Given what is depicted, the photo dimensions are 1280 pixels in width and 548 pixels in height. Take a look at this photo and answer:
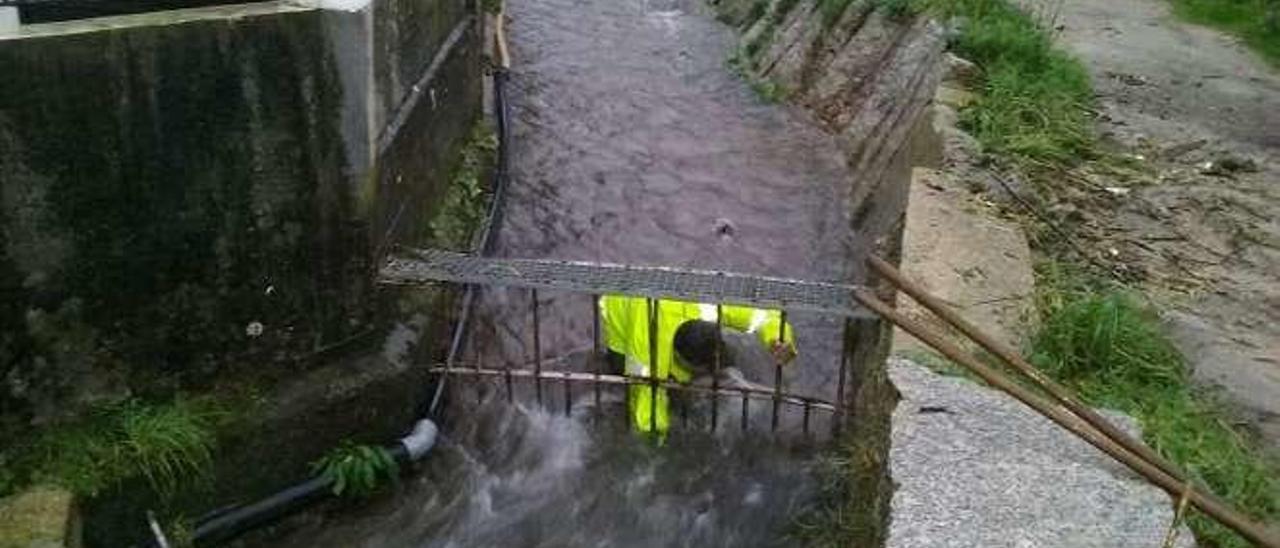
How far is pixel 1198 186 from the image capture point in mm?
8008

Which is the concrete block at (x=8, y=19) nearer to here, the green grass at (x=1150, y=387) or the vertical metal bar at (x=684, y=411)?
the vertical metal bar at (x=684, y=411)

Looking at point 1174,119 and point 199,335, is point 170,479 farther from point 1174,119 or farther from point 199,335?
point 1174,119

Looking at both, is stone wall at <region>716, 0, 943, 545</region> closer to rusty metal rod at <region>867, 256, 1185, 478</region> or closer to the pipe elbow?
rusty metal rod at <region>867, 256, 1185, 478</region>

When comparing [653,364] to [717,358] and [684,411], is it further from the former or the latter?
[684,411]

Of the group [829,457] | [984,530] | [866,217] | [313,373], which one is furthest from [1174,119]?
[313,373]

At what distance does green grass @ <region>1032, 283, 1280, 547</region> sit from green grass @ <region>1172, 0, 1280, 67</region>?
6150 mm

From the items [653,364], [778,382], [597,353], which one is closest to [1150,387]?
[778,382]

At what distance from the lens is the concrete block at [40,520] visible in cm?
520

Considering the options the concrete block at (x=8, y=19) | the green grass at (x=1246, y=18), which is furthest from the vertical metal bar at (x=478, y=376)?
the green grass at (x=1246, y=18)

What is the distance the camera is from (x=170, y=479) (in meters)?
5.82

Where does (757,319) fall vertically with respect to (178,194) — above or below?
below

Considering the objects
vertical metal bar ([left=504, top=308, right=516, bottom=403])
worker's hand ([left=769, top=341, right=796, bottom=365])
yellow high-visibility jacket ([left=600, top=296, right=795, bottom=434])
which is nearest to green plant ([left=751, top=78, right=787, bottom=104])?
vertical metal bar ([left=504, top=308, right=516, bottom=403])

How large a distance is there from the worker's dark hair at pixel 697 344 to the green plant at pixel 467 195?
213cm

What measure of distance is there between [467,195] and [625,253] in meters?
1.45
